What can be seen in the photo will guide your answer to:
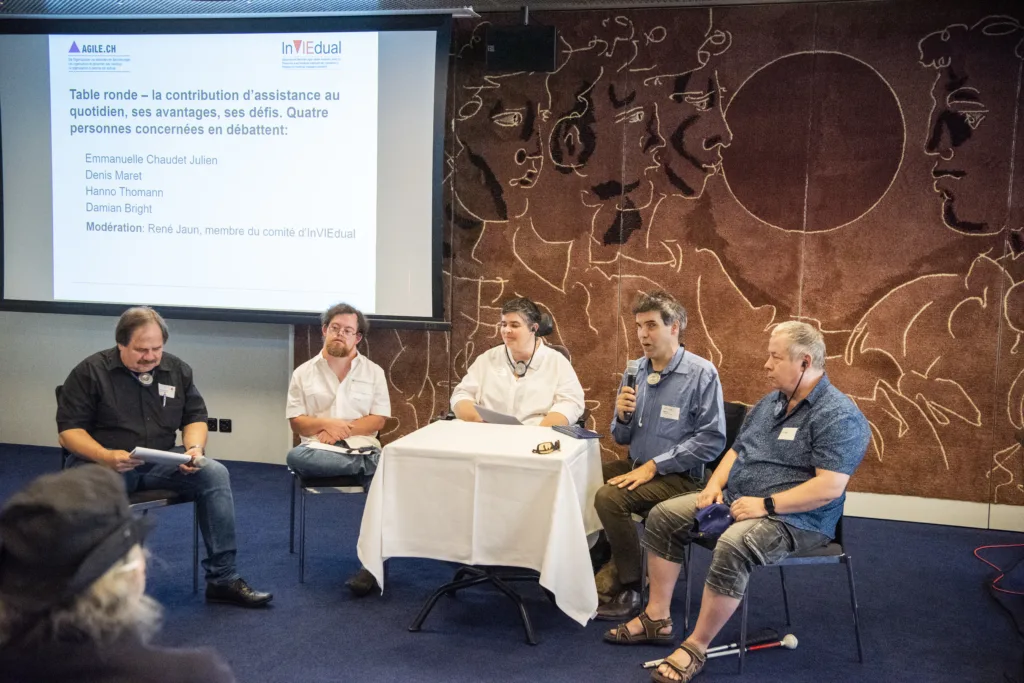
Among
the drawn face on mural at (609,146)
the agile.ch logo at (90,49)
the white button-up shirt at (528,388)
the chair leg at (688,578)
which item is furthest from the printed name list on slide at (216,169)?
the chair leg at (688,578)

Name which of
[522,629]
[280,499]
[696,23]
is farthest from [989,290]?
[280,499]

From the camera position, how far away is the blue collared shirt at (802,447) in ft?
10.0

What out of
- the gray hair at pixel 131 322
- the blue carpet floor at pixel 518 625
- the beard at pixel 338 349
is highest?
the gray hair at pixel 131 322

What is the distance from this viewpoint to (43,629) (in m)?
1.22

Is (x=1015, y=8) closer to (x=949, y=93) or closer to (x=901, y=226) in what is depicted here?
(x=949, y=93)

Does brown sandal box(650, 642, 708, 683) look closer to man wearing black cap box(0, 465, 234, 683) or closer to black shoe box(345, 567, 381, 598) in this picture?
black shoe box(345, 567, 381, 598)

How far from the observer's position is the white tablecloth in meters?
3.24

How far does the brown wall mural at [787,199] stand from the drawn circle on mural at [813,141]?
10 mm

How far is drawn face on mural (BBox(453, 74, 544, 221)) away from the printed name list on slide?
1.75ft

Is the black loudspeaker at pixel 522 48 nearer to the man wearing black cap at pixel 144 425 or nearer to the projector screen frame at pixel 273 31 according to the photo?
the projector screen frame at pixel 273 31

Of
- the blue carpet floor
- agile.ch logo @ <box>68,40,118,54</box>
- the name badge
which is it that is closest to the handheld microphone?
the name badge

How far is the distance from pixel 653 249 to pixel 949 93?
1.66m

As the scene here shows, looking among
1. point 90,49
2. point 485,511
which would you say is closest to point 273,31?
point 90,49

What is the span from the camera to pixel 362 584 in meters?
3.73
